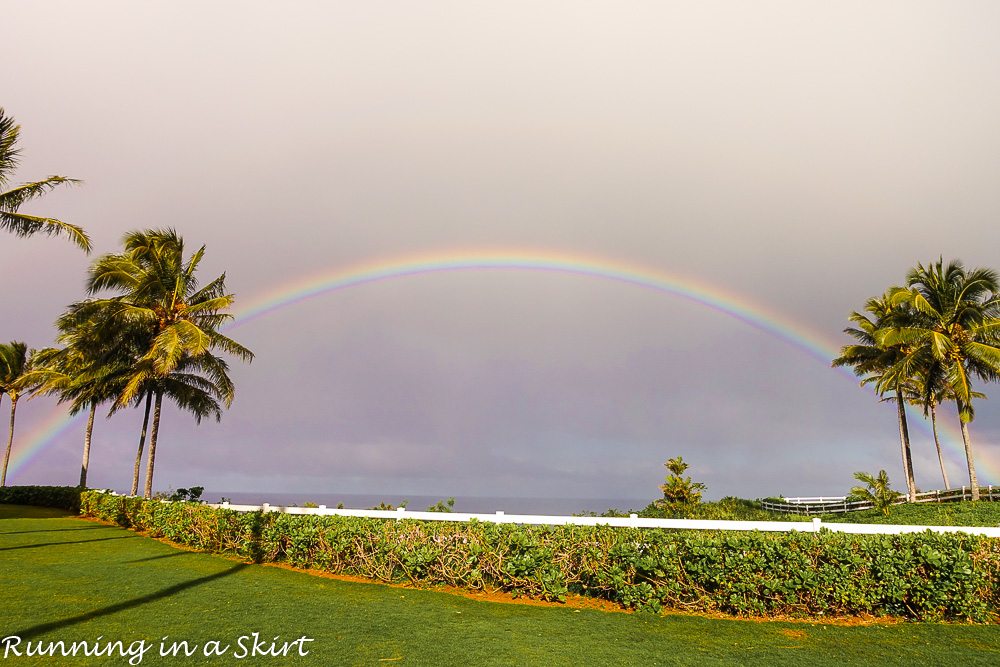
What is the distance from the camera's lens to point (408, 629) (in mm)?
7609

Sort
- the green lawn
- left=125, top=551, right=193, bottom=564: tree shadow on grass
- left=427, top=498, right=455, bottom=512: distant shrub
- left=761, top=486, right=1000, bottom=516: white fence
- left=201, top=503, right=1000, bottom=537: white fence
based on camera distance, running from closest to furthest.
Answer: the green lawn → left=201, top=503, right=1000, bottom=537: white fence → left=125, top=551, right=193, bottom=564: tree shadow on grass → left=427, top=498, right=455, bottom=512: distant shrub → left=761, top=486, right=1000, bottom=516: white fence

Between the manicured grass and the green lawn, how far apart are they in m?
16.0

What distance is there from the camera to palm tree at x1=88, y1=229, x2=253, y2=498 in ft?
76.8

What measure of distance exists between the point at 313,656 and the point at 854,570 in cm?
733

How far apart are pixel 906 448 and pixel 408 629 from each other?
1510 inches

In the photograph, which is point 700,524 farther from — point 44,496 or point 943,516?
point 44,496

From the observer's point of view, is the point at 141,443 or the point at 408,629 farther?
the point at 141,443

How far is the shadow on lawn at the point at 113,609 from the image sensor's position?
687 centimetres

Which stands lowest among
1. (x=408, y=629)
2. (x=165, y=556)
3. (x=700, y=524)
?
(x=408, y=629)

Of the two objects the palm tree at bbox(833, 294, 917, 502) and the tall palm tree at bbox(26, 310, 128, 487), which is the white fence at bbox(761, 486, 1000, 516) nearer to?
the palm tree at bbox(833, 294, 917, 502)

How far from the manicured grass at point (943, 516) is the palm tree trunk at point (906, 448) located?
5953 millimetres

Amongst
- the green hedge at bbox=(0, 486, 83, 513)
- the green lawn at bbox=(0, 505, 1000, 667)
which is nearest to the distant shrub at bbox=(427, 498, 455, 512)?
the green lawn at bbox=(0, 505, 1000, 667)

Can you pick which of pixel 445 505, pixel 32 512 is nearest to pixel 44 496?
pixel 32 512

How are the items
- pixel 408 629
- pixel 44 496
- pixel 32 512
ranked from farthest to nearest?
1. pixel 44 496
2. pixel 32 512
3. pixel 408 629
